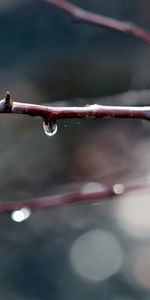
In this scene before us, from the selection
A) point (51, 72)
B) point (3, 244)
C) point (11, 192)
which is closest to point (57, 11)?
point (51, 72)

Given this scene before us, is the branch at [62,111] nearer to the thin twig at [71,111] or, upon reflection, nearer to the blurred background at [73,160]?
the thin twig at [71,111]

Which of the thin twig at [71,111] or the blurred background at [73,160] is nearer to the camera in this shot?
the thin twig at [71,111]

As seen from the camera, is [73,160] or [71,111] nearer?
[71,111]

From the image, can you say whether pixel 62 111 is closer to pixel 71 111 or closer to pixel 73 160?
pixel 71 111

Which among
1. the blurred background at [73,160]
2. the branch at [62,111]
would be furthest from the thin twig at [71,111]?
the blurred background at [73,160]

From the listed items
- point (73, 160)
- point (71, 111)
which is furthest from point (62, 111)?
point (73, 160)

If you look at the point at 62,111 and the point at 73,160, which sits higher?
the point at 62,111

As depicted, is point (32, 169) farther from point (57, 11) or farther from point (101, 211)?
point (57, 11)

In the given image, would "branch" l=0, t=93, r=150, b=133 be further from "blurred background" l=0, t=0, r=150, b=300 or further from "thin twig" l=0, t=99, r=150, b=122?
"blurred background" l=0, t=0, r=150, b=300
